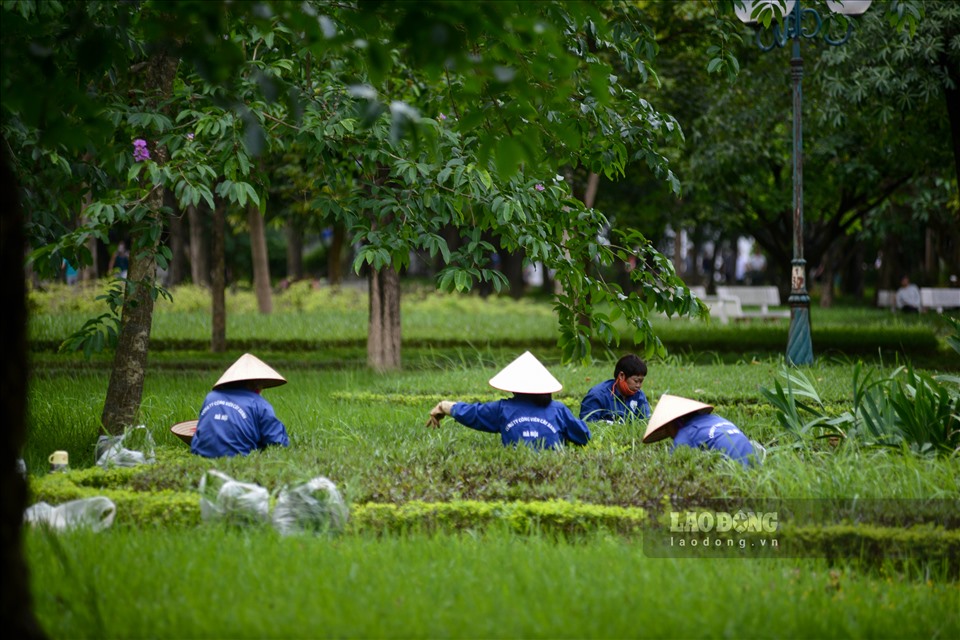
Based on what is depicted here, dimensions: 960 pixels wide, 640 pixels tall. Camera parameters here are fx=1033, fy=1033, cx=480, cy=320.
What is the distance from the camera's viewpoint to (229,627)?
3.91 meters

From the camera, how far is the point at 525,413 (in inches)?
282

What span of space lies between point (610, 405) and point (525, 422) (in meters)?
1.62

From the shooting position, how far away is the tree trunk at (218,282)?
15438mm

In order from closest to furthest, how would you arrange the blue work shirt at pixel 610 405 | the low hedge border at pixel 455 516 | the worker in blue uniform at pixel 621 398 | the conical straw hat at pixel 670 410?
the low hedge border at pixel 455 516, the conical straw hat at pixel 670 410, the worker in blue uniform at pixel 621 398, the blue work shirt at pixel 610 405

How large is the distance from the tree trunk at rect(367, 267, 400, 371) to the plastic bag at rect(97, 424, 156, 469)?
606cm

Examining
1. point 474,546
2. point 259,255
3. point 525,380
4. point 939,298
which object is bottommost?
point 474,546

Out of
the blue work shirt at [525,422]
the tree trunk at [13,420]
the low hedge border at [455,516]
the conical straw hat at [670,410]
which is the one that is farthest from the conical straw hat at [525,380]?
the tree trunk at [13,420]

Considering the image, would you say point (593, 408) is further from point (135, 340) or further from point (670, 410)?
point (135, 340)

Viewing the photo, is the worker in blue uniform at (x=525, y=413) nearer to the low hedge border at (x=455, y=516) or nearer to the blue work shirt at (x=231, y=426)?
the blue work shirt at (x=231, y=426)

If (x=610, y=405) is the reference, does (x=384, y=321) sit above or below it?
above

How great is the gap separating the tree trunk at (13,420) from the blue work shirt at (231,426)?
3414mm

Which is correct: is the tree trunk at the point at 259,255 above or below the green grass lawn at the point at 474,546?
above

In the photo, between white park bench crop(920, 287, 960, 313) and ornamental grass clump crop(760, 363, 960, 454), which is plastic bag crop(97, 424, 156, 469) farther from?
white park bench crop(920, 287, 960, 313)

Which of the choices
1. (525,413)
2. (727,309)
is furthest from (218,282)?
(727,309)
